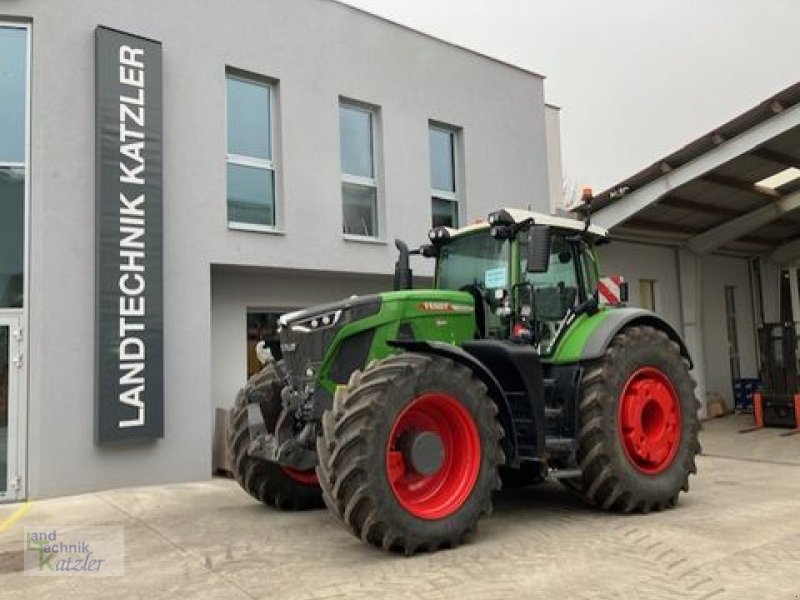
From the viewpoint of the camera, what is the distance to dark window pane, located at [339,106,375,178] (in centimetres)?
1061

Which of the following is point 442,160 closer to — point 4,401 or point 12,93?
point 12,93

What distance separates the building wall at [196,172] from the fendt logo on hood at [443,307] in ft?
12.5

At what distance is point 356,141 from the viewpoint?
Answer: 10.8 m

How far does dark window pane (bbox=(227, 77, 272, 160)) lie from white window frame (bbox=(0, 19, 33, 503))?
2296 mm

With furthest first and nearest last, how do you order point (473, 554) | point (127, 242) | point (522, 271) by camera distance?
point (127, 242)
point (522, 271)
point (473, 554)

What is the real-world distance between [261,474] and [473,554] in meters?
2.35

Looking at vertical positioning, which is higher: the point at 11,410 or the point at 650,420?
the point at 11,410

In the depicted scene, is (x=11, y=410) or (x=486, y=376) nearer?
(x=486, y=376)

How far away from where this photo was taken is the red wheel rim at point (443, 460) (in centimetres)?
520

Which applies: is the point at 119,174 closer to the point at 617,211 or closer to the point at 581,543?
the point at 581,543

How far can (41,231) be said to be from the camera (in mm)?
7973

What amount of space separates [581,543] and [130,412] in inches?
196

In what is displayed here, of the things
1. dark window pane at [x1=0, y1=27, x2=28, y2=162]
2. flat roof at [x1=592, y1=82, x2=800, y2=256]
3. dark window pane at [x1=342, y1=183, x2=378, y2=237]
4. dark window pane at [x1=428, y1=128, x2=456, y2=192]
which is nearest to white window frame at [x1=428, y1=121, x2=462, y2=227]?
dark window pane at [x1=428, y1=128, x2=456, y2=192]

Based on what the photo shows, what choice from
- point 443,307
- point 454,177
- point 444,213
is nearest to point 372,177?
point 444,213
